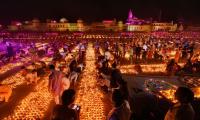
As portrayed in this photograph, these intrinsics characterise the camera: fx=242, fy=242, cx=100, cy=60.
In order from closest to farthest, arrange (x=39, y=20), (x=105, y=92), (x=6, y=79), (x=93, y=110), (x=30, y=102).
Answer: (x=93, y=110) → (x=30, y=102) → (x=105, y=92) → (x=6, y=79) → (x=39, y=20)

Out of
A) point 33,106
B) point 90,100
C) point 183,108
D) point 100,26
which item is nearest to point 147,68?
point 90,100

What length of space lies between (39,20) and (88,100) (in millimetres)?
85267

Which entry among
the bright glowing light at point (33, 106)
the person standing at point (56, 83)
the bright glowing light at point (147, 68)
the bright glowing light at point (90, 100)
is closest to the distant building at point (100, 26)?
the bright glowing light at point (147, 68)

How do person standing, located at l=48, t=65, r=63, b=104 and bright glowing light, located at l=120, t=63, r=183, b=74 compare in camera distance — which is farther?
bright glowing light, located at l=120, t=63, r=183, b=74

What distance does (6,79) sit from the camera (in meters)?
13.2

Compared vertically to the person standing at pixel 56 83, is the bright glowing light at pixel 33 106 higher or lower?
lower

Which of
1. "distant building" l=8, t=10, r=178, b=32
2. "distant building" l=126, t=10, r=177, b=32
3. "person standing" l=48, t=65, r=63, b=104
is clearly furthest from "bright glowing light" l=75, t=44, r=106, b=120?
"distant building" l=126, t=10, r=177, b=32

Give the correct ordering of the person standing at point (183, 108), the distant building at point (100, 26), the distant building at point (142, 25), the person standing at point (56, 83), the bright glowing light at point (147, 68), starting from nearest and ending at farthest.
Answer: the person standing at point (183, 108) → the person standing at point (56, 83) → the bright glowing light at point (147, 68) → the distant building at point (100, 26) → the distant building at point (142, 25)

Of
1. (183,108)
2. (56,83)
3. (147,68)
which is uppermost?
(183,108)

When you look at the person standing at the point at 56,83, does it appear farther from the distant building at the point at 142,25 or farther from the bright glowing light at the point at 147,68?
the distant building at the point at 142,25

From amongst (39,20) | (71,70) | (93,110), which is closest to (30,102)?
(71,70)

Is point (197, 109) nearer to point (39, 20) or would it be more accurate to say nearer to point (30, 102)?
point (30, 102)

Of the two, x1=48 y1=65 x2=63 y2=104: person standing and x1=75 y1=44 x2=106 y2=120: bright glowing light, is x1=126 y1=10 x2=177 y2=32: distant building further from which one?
x1=48 y1=65 x2=63 y2=104: person standing

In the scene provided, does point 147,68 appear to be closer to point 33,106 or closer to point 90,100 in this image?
point 90,100
